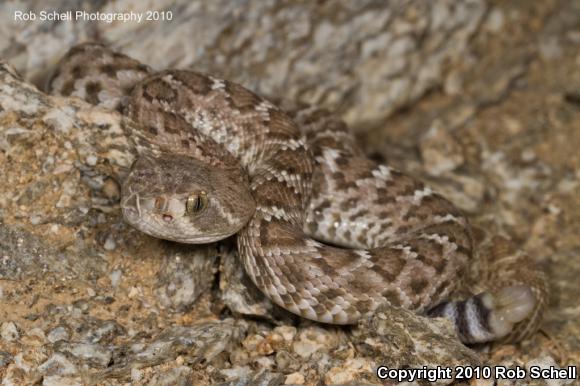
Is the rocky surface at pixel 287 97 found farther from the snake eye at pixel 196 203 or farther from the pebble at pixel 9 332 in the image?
the snake eye at pixel 196 203

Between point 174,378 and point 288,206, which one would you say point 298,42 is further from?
point 174,378

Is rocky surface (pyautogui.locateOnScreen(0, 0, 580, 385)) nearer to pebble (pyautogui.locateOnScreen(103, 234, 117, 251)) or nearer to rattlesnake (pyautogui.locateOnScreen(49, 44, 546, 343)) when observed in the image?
pebble (pyautogui.locateOnScreen(103, 234, 117, 251))

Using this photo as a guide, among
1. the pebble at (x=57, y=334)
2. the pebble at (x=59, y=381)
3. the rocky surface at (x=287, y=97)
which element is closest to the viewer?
the pebble at (x=59, y=381)

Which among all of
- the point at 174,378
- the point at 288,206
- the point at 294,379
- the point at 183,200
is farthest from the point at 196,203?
the point at 294,379

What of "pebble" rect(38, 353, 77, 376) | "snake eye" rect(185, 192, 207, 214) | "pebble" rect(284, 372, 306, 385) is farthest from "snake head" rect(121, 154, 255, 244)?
"pebble" rect(284, 372, 306, 385)

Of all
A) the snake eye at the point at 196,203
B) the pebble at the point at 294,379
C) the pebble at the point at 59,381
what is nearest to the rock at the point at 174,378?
the pebble at the point at 59,381

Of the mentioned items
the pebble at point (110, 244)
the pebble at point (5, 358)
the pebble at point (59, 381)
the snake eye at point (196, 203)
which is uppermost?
the snake eye at point (196, 203)

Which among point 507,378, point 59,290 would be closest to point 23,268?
point 59,290
